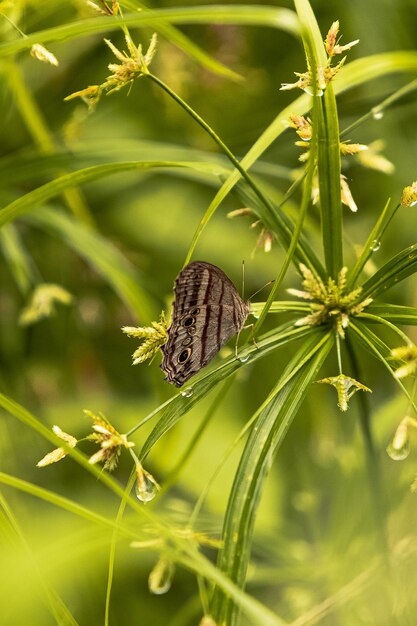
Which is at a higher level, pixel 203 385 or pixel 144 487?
pixel 203 385

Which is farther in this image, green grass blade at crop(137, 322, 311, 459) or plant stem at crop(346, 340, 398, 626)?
plant stem at crop(346, 340, 398, 626)

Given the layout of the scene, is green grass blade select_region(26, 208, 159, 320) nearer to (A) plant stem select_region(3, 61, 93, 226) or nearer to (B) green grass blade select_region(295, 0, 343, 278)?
(A) plant stem select_region(3, 61, 93, 226)

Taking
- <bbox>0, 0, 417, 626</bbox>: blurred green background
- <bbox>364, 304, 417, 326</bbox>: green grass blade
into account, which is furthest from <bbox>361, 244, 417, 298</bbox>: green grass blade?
<bbox>0, 0, 417, 626</bbox>: blurred green background

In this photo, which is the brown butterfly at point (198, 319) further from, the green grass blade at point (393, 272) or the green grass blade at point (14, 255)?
the green grass blade at point (14, 255)

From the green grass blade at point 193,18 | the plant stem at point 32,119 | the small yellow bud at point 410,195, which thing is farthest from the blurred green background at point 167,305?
the green grass blade at point 193,18

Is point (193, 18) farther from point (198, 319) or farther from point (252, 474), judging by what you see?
point (252, 474)

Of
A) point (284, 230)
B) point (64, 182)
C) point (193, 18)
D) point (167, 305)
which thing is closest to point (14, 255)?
point (167, 305)

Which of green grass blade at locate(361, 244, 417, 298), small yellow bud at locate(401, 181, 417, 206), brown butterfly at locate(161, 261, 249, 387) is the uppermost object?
small yellow bud at locate(401, 181, 417, 206)
